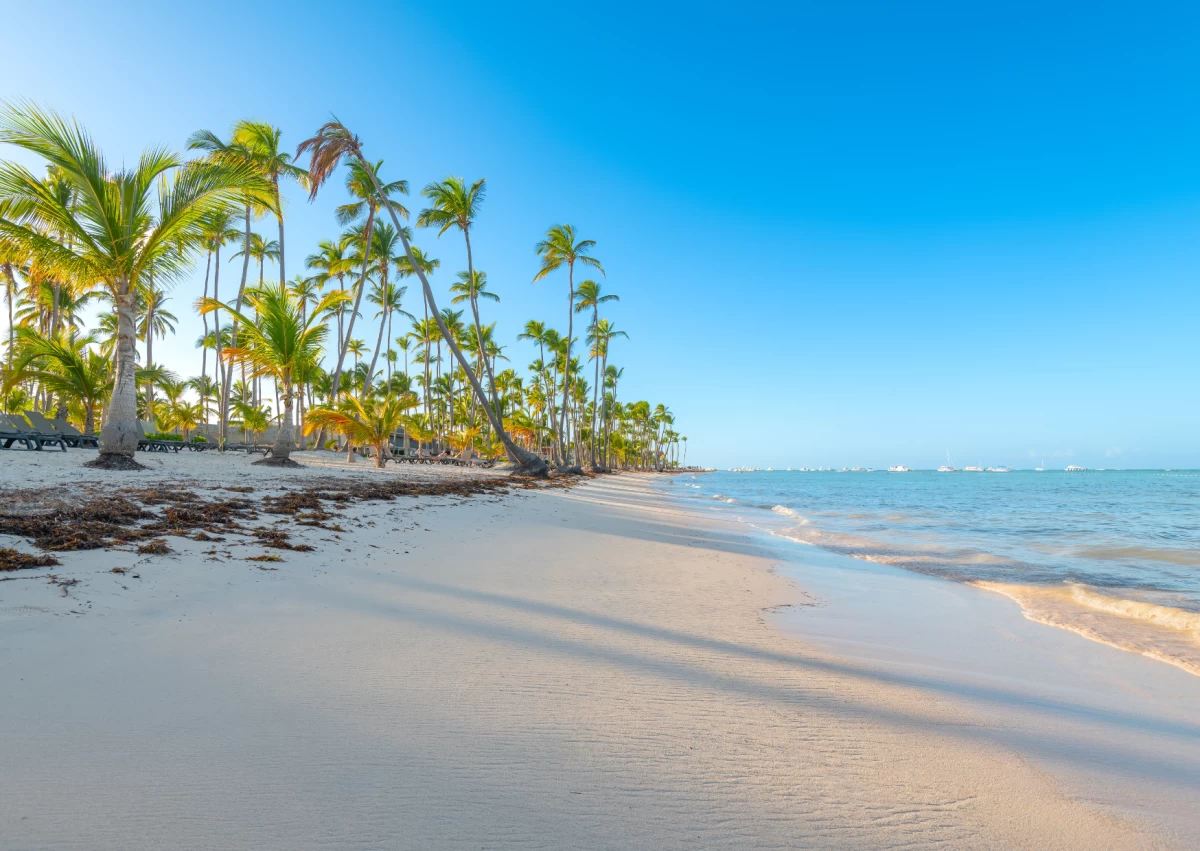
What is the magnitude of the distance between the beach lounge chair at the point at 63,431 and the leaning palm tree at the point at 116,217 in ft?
21.8

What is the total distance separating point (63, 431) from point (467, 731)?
21472 millimetres

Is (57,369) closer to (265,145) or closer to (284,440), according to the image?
(284,440)

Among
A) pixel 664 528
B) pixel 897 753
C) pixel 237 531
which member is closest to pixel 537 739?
pixel 897 753

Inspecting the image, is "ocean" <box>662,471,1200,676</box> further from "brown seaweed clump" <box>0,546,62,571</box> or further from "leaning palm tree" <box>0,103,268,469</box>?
"leaning palm tree" <box>0,103,268,469</box>

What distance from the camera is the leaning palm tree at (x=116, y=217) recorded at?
9.25 meters

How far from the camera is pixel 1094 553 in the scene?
9.87 meters

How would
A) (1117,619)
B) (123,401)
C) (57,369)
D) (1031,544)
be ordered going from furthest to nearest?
(57,369) → (1031,544) → (123,401) → (1117,619)

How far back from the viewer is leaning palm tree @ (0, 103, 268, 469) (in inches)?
364

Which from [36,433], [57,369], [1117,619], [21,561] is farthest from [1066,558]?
[57,369]

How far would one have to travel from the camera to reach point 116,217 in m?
9.87

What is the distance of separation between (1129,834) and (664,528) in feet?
31.6

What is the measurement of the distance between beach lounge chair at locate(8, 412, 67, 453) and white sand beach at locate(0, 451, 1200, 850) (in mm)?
12558

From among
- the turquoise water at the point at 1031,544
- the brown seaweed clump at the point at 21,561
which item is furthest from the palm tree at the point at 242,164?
the turquoise water at the point at 1031,544

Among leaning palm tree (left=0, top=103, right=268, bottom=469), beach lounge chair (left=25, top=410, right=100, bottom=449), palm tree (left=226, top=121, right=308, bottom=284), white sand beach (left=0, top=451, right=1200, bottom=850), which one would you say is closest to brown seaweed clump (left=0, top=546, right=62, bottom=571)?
white sand beach (left=0, top=451, right=1200, bottom=850)
